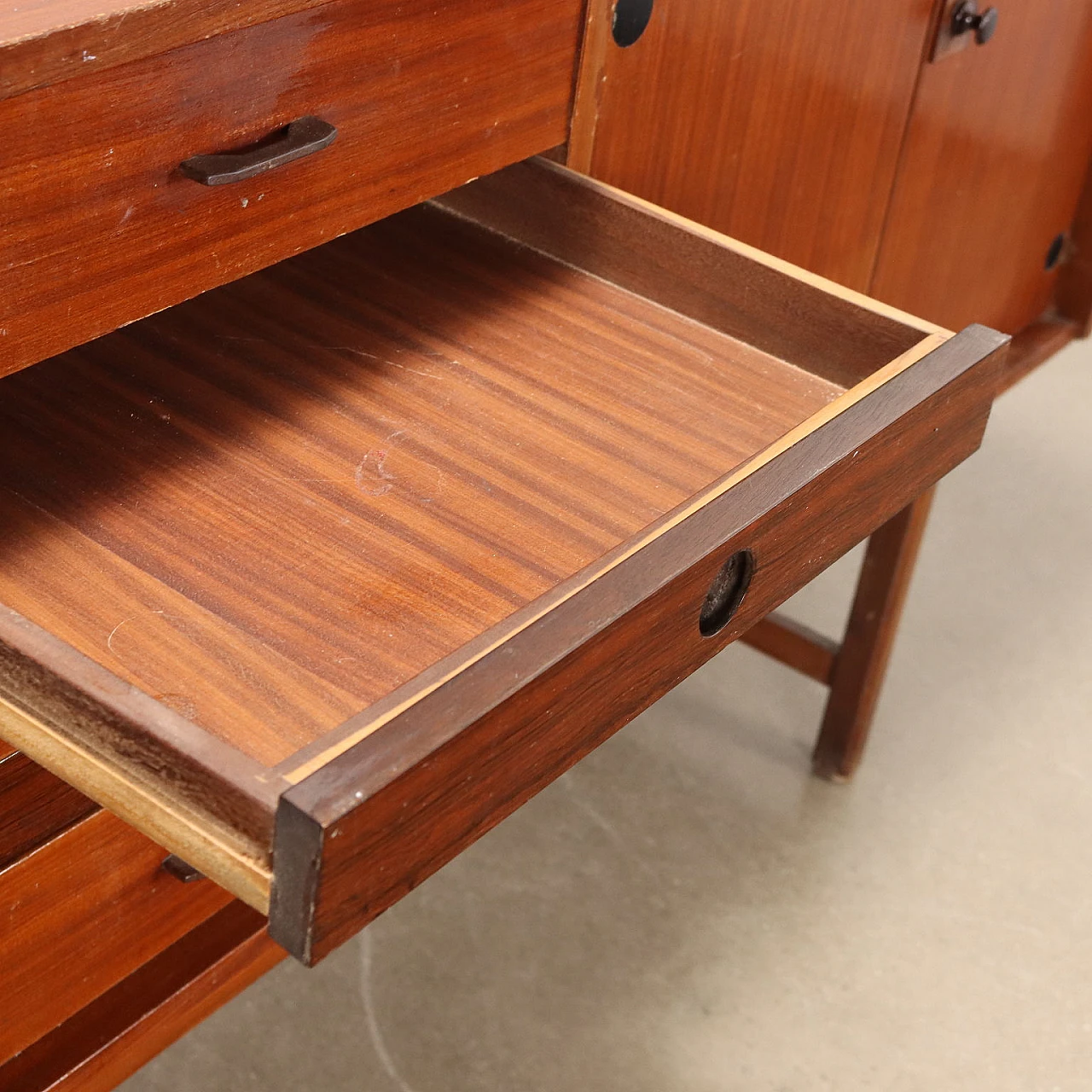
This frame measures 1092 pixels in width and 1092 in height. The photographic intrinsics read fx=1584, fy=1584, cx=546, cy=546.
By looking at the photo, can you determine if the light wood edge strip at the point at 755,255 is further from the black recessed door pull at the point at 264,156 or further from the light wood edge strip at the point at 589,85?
the black recessed door pull at the point at 264,156

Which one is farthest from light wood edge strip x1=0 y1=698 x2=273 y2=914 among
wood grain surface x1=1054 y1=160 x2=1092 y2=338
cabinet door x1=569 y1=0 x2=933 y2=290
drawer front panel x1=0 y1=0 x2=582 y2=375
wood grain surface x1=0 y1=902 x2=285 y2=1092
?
wood grain surface x1=1054 y1=160 x2=1092 y2=338

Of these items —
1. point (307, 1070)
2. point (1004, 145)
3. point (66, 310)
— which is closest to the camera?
point (66, 310)

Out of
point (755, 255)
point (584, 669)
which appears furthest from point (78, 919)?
point (755, 255)

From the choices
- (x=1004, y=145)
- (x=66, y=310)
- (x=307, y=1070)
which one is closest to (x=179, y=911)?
(x=307, y=1070)

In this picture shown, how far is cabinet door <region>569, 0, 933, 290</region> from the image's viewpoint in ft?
3.41

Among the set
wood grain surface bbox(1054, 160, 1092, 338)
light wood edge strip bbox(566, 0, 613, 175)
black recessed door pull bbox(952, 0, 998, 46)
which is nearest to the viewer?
light wood edge strip bbox(566, 0, 613, 175)

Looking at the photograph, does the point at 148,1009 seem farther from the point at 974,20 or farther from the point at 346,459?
the point at 974,20

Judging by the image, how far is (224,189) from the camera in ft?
2.55

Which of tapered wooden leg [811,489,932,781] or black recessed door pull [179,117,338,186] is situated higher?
black recessed door pull [179,117,338,186]

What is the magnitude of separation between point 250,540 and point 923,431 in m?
0.36

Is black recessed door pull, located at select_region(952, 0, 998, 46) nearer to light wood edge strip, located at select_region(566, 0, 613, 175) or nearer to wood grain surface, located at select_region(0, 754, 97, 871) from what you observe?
light wood edge strip, located at select_region(566, 0, 613, 175)

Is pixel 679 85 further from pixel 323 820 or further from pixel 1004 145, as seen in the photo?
pixel 323 820

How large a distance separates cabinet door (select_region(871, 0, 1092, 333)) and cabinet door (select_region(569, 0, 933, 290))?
0.17 ft

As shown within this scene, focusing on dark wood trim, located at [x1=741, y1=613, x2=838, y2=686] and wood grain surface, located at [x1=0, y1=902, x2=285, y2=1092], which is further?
dark wood trim, located at [x1=741, y1=613, x2=838, y2=686]
